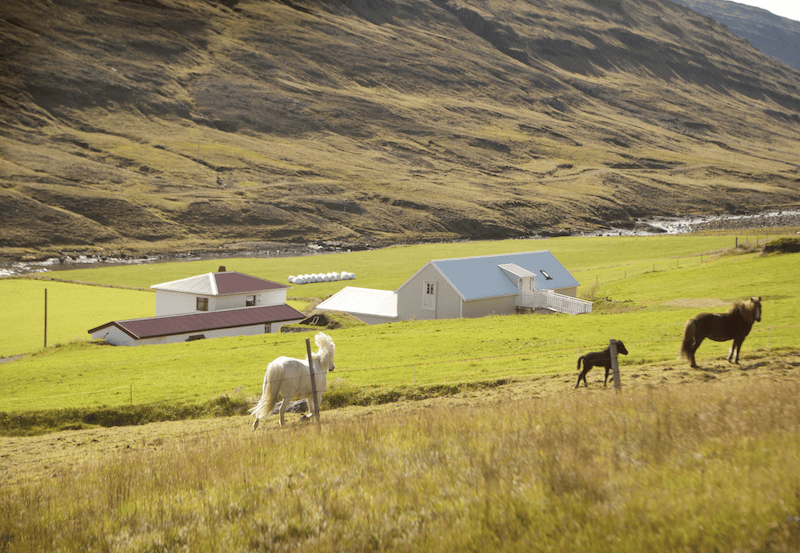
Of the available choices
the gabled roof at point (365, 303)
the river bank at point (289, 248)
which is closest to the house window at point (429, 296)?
the gabled roof at point (365, 303)

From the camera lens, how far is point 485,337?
33.6 m

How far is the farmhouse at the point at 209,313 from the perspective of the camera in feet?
155

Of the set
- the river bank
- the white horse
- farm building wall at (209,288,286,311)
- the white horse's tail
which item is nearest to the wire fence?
the white horse

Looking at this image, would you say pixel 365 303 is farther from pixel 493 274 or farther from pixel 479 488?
pixel 479 488

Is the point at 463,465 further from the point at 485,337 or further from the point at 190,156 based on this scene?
the point at 190,156

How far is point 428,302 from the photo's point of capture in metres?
49.8

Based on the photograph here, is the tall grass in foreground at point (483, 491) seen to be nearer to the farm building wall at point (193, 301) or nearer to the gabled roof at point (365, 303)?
the gabled roof at point (365, 303)

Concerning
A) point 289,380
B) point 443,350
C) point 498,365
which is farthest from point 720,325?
point 443,350

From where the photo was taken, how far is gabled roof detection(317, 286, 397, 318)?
2164 inches

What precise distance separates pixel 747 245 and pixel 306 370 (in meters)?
59.6

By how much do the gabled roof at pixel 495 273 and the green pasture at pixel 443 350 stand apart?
412 centimetres

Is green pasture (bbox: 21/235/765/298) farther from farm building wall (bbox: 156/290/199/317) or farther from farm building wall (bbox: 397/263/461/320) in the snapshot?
farm building wall (bbox: 397/263/461/320)

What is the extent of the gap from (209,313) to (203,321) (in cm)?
192

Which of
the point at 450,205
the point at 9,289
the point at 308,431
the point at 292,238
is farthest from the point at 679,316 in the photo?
the point at 450,205
